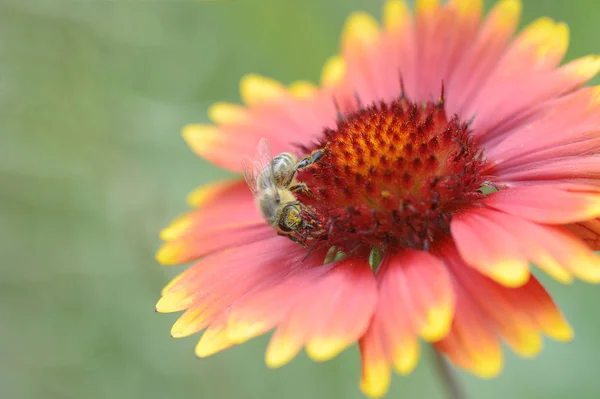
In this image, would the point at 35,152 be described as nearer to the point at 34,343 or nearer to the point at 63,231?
the point at 63,231

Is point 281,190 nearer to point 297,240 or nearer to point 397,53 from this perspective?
point 297,240

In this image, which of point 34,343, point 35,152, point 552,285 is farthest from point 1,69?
point 552,285

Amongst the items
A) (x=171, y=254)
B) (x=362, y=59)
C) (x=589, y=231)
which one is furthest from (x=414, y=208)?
(x=362, y=59)

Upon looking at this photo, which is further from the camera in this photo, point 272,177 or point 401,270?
point 272,177

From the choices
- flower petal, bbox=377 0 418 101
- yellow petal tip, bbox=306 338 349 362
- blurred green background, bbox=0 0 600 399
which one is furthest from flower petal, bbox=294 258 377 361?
blurred green background, bbox=0 0 600 399

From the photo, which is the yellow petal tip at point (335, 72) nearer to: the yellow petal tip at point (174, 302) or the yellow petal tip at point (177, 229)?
the yellow petal tip at point (177, 229)

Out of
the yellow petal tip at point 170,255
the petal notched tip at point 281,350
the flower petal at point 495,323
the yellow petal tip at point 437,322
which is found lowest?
the flower petal at point 495,323

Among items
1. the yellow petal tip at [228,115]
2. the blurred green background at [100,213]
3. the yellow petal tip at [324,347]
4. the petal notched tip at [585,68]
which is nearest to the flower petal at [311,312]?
the yellow petal tip at [324,347]
